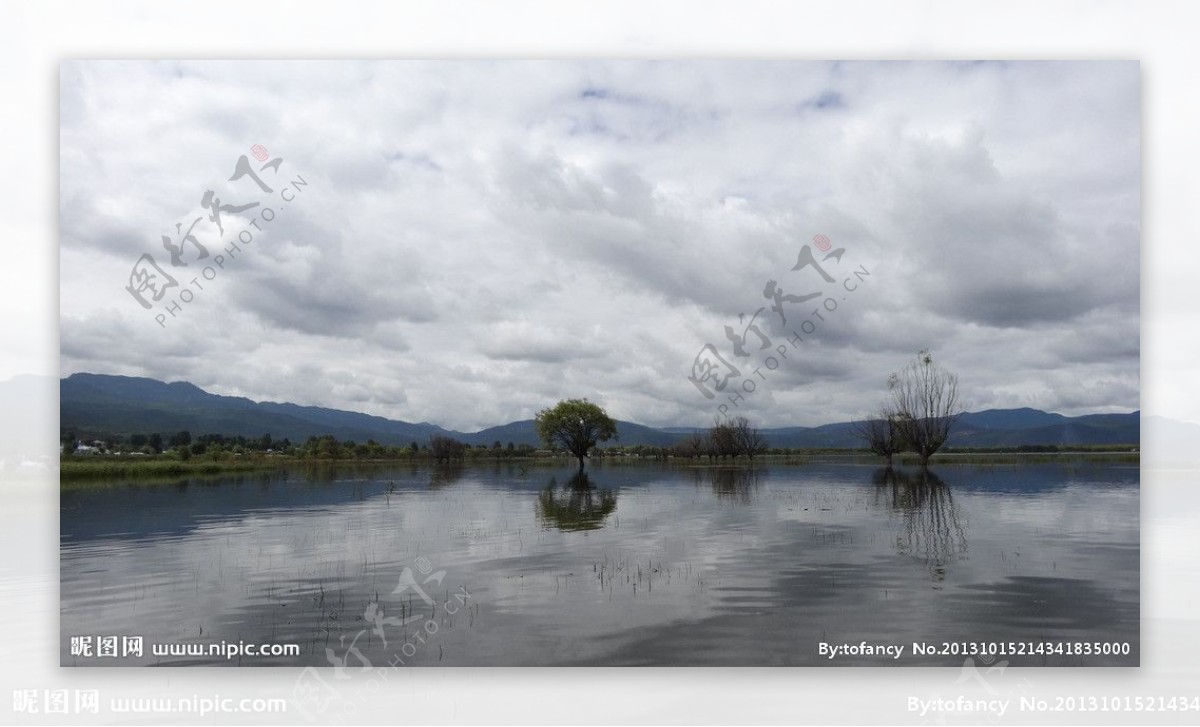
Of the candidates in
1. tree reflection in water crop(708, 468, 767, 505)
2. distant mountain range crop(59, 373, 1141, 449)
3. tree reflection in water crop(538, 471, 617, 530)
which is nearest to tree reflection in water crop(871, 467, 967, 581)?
distant mountain range crop(59, 373, 1141, 449)

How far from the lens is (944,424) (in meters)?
29.7

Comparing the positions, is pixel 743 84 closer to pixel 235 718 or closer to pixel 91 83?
pixel 91 83

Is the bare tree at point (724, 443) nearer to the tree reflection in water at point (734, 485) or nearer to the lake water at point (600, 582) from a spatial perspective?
the tree reflection in water at point (734, 485)

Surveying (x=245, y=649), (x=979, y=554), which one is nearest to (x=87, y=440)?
(x=245, y=649)

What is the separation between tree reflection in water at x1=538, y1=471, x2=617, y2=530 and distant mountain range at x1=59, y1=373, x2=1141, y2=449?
209cm

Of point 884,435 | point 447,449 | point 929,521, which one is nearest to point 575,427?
point 447,449

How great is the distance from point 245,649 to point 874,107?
10.7 metres

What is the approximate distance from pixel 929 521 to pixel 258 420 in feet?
63.0

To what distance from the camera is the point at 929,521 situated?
47.0 feet

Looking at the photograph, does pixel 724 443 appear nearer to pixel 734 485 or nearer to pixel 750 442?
pixel 750 442

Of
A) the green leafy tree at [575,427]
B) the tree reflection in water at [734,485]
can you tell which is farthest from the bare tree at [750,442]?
the green leafy tree at [575,427]

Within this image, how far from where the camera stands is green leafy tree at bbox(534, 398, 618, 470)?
1885 centimetres

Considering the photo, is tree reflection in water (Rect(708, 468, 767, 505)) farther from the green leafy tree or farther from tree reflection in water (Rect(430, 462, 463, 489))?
tree reflection in water (Rect(430, 462, 463, 489))

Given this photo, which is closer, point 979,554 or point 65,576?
point 65,576
